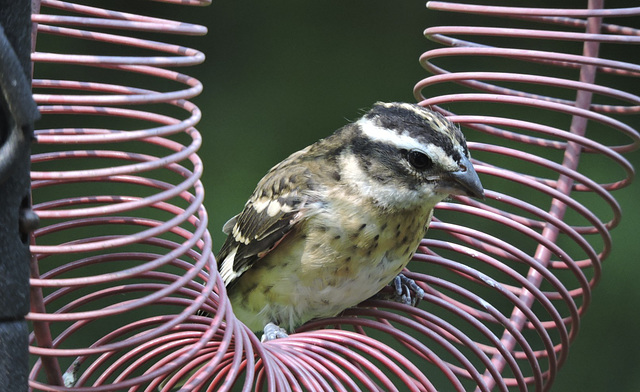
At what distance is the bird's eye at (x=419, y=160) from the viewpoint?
1494mm

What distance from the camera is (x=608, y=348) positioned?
2898 millimetres

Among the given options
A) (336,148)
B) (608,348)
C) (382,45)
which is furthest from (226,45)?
(608,348)

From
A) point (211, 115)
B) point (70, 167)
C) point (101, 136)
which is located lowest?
point (70, 167)

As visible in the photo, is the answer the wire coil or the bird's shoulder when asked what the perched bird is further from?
the wire coil

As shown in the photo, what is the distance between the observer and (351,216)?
5.19ft

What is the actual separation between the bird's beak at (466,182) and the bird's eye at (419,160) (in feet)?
0.19

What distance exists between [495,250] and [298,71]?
177 cm

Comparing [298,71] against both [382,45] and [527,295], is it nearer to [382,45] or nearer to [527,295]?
[382,45]

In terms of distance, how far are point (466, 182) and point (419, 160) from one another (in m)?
0.11

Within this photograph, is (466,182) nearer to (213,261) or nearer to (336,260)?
(336,260)

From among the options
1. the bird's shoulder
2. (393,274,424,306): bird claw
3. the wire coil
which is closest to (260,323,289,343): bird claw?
the bird's shoulder

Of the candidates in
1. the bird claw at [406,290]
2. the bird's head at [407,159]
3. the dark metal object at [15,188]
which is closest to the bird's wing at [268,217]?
the bird's head at [407,159]

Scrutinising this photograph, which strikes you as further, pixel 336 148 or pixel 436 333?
pixel 336 148

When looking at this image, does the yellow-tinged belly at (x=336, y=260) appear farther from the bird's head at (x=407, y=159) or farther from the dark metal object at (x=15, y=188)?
the dark metal object at (x=15, y=188)
